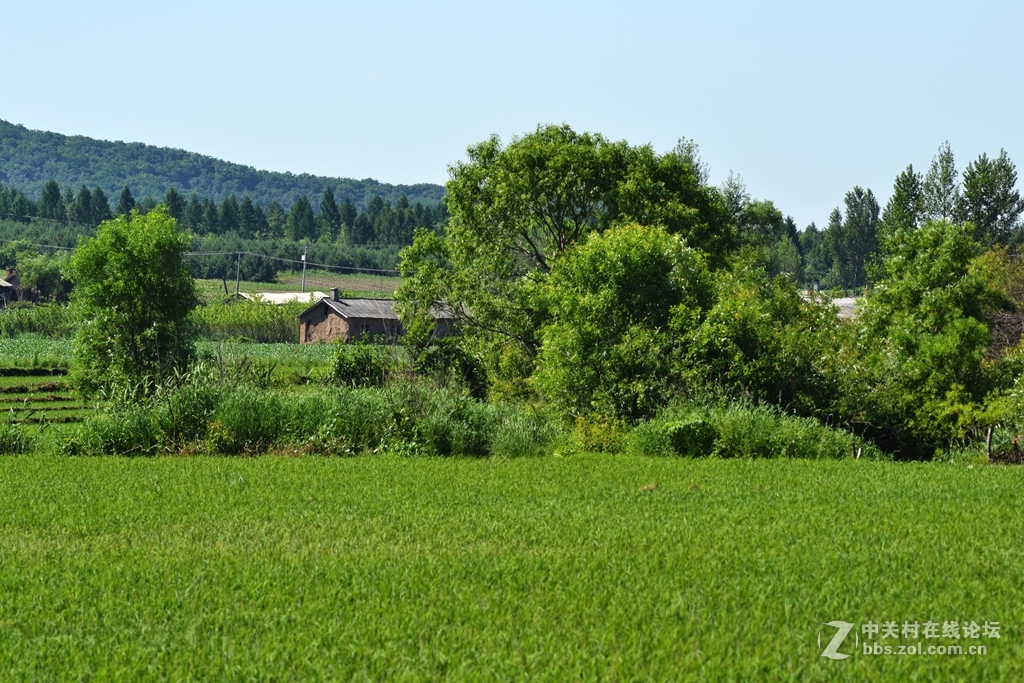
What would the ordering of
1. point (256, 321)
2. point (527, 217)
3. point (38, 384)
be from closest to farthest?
point (527, 217)
point (38, 384)
point (256, 321)

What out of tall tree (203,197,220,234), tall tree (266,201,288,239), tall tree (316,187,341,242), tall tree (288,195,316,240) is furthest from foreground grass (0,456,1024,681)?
tall tree (266,201,288,239)

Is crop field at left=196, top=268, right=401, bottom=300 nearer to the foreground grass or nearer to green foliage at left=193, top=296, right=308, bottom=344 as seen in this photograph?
green foliage at left=193, top=296, right=308, bottom=344

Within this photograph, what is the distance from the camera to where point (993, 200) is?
2977 inches

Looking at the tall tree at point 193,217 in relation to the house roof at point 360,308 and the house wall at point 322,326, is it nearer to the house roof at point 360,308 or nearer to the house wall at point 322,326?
the house wall at point 322,326

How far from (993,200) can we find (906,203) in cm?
587

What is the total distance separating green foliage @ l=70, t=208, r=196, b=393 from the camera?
37.5 m

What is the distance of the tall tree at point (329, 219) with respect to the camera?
18688 cm

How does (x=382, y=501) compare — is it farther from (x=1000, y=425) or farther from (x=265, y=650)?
(x=1000, y=425)

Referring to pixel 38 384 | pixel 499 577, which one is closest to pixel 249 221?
pixel 38 384

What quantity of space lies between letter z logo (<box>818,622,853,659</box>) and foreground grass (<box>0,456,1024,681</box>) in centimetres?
7

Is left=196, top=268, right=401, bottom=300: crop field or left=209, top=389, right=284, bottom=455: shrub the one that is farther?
left=196, top=268, right=401, bottom=300: crop field

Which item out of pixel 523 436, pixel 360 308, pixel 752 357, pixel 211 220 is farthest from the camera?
pixel 211 220

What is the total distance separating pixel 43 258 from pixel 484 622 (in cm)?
11875

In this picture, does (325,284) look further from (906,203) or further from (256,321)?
(906,203)
